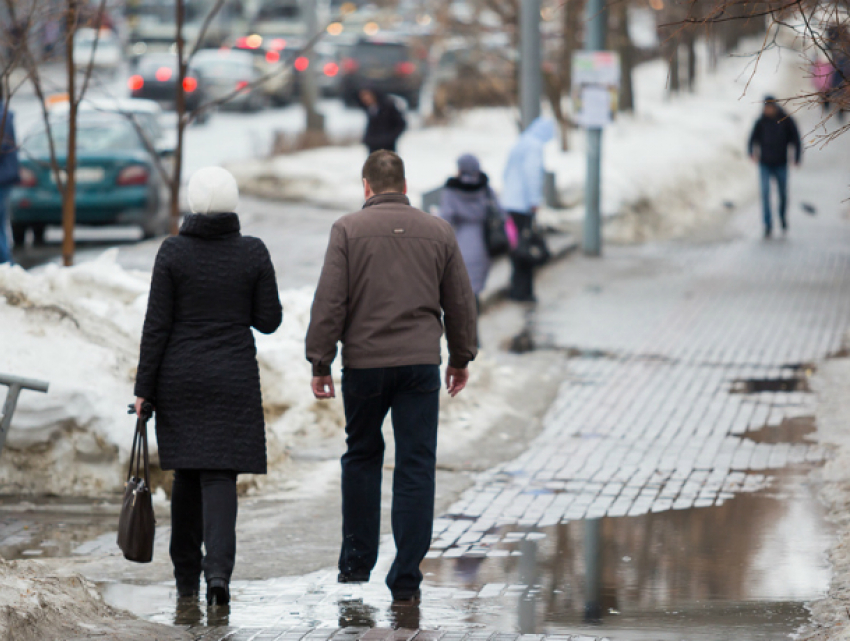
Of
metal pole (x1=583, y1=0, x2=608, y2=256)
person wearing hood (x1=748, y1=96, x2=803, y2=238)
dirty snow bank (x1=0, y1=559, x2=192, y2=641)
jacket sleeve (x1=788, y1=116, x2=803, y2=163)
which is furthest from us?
person wearing hood (x1=748, y1=96, x2=803, y2=238)

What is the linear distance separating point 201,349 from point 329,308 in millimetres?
501

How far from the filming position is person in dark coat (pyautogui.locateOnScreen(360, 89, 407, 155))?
60.5 ft

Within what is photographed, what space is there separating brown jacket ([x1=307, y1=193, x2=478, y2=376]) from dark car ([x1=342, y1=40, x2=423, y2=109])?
32.3 metres

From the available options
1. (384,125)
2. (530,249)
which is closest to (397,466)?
(530,249)

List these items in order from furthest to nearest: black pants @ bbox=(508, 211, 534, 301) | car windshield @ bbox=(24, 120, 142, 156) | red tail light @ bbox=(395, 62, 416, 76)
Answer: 1. red tail light @ bbox=(395, 62, 416, 76)
2. car windshield @ bbox=(24, 120, 142, 156)
3. black pants @ bbox=(508, 211, 534, 301)

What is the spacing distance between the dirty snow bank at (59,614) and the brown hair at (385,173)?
1860 millimetres

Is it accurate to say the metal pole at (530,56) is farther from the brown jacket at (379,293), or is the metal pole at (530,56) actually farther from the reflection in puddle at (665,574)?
the brown jacket at (379,293)

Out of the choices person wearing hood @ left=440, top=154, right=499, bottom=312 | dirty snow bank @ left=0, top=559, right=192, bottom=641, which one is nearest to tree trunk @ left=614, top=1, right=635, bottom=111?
person wearing hood @ left=440, top=154, right=499, bottom=312

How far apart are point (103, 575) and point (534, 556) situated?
5.89ft

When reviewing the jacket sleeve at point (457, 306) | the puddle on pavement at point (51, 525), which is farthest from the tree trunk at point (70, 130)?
the jacket sleeve at point (457, 306)

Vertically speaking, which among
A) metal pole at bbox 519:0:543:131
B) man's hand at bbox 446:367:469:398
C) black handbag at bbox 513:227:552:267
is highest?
metal pole at bbox 519:0:543:131

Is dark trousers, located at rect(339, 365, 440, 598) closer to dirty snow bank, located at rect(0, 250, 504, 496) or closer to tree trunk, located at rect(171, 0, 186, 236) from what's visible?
dirty snow bank, located at rect(0, 250, 504, 496)

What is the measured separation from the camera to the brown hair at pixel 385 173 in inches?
219

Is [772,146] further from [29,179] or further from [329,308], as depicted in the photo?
[329,308]
